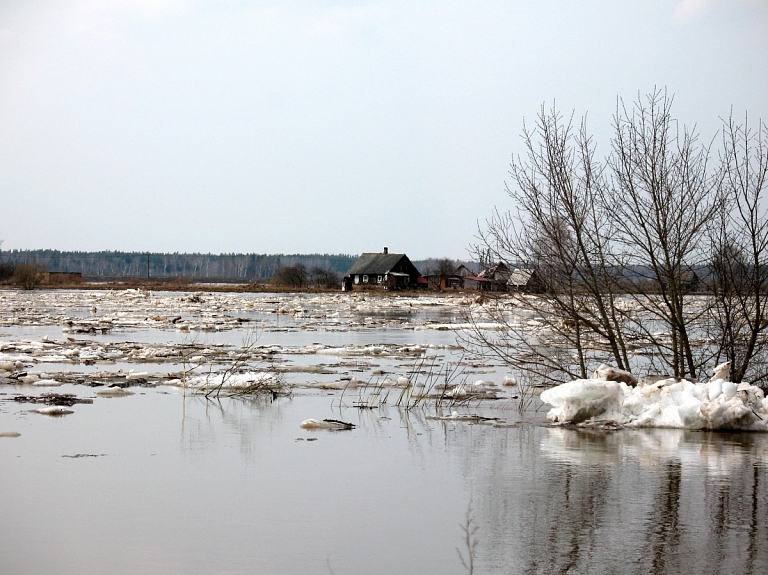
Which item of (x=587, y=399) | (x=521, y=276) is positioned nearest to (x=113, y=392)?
(x=521, y=276)

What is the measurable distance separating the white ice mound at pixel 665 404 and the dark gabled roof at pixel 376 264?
245ft

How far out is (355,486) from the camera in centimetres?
758

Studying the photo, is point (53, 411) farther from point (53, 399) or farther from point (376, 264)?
point (376, 264)

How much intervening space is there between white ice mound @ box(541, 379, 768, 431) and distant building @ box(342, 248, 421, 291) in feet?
240

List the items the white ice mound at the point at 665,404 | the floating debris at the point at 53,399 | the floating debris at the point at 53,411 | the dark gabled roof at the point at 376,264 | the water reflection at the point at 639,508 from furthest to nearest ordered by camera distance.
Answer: the dark gabled roof at the point at 376,264, the floating debris at the point at 53,399, the floating debris at the point at 53,411, the white ice mound at the point at 665,404, the water reflection at the point at 639,508

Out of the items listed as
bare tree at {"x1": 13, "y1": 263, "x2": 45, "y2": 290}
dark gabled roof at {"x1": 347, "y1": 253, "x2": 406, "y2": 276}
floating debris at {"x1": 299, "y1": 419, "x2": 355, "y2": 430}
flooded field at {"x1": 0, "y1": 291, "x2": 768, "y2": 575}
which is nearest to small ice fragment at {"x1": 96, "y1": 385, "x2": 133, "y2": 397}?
flooded field at {"x1": 0, "y1": 291, "x2": 768, "y2": 575}

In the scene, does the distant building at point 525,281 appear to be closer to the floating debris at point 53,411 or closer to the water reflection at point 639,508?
the water reflection at point 639,508

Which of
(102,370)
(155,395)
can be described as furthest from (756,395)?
(102,370)

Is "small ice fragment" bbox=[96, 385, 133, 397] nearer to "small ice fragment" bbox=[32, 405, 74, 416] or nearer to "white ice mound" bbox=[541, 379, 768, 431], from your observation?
"small ice fragment" bbox=[32, 405, 74, 416]

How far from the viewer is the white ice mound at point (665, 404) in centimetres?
1026

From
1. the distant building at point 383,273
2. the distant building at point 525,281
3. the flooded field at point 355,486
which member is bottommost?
the flooded field at point 355,486

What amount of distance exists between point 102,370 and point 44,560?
10.2 metres

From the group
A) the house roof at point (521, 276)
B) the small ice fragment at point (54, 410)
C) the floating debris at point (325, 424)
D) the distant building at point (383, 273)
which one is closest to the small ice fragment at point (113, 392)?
the small ice fragment at point (54, 410)

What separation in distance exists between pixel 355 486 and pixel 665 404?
15.7 feet
